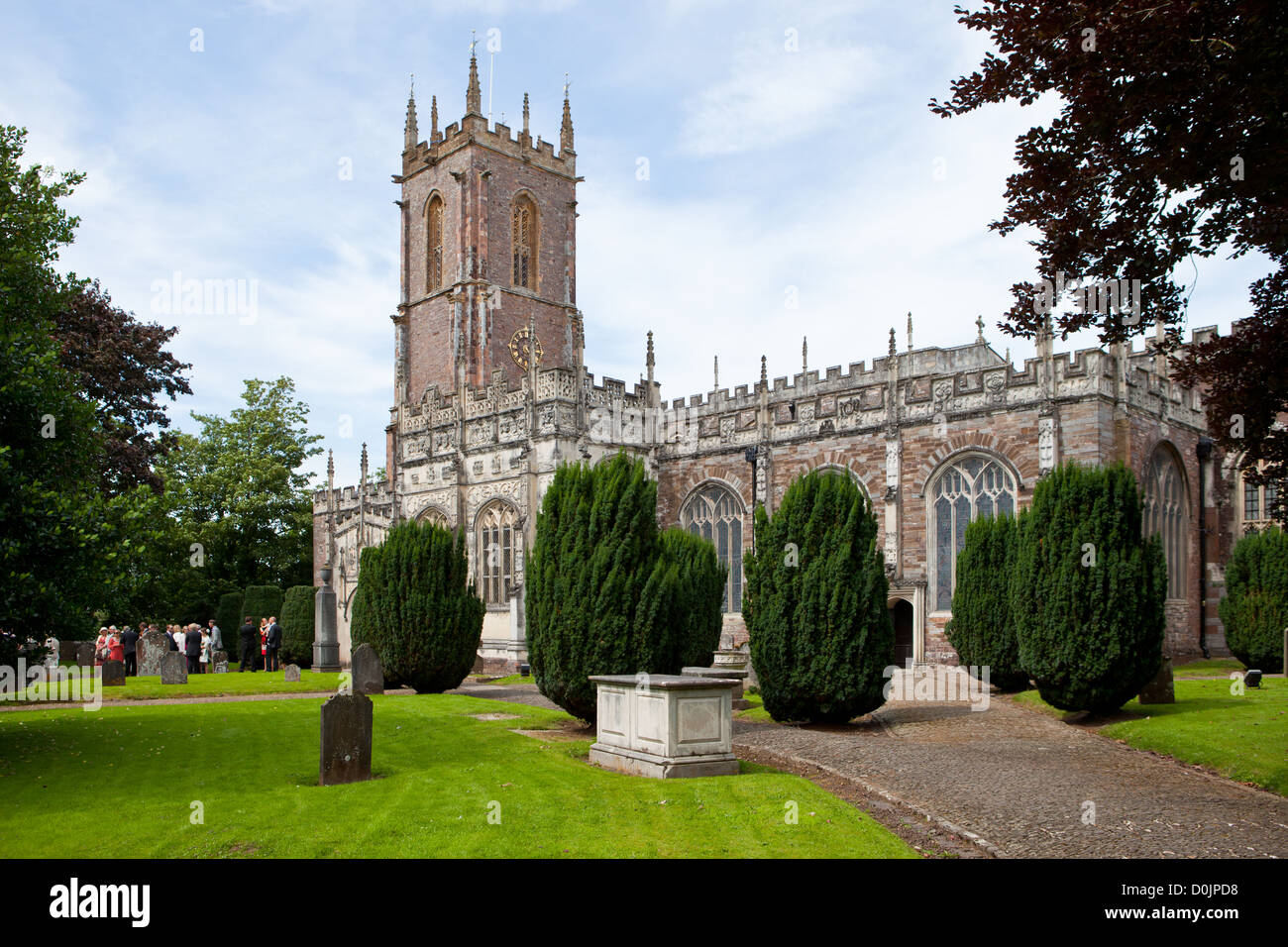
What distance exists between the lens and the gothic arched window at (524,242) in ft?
158

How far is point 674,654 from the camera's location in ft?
47.0

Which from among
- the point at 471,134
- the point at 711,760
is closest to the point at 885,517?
the point at 711,760

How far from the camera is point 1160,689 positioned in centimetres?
1638

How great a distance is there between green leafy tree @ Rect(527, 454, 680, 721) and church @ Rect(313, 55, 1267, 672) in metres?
10.8

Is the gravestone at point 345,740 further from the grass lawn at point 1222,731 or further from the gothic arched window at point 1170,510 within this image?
the gothic arched window at point 1170,510

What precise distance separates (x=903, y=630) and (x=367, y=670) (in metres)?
14.4

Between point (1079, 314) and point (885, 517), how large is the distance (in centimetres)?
1719

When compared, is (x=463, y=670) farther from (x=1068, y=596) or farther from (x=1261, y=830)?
(x=1261, y=830)

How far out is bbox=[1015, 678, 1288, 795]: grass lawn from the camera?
11.7m

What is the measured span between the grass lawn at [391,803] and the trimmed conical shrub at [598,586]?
1132mm

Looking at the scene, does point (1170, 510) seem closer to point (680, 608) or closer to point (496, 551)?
point (680, 608)

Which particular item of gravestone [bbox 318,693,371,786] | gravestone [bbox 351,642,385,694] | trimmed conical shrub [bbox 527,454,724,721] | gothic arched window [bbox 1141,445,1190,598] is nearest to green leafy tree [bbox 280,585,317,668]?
gravestone [bbox 351,642,385,694]

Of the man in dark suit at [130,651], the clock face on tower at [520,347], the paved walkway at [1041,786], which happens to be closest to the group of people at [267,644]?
the man in dark suit at [130,651]

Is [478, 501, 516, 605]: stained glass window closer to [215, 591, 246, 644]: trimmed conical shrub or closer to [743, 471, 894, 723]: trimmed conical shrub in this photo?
[215, 591, 246, 644]: trimmed conical shrub
